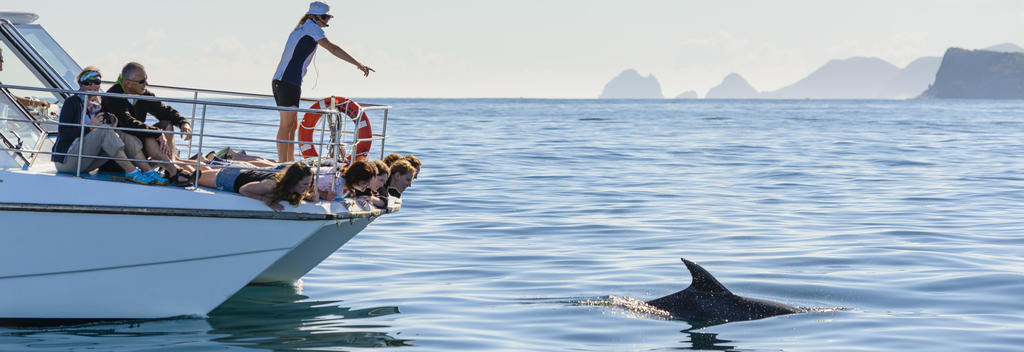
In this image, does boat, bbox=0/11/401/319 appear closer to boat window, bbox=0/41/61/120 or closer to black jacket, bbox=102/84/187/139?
black jacket, bbox=102/84/187/139

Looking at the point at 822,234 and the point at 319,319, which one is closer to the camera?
the point at 319,319

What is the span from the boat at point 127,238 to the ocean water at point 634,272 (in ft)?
0.75

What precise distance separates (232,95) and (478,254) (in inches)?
139

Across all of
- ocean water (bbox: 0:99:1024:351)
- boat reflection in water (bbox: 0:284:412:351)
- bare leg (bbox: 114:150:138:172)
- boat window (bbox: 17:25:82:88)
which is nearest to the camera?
boat reflection in water (bbox: 0:284:412:351)

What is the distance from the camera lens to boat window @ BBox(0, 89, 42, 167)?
8312mm

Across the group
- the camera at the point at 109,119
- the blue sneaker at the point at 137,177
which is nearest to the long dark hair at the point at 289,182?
the blue sneaker at the point at 137,177

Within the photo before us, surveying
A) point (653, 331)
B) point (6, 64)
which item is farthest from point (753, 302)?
point (6, 64)

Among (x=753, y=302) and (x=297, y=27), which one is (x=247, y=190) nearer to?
(x=297, y=27)

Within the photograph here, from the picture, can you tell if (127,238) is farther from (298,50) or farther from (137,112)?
(298,50)

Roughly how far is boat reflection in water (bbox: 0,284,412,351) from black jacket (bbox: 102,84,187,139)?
147 cm

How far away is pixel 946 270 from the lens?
38.2ft

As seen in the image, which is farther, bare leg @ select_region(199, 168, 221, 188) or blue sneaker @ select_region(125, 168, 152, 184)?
bare leg @ select_region(199, 168, 221, 188)

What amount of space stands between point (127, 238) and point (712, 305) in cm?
472

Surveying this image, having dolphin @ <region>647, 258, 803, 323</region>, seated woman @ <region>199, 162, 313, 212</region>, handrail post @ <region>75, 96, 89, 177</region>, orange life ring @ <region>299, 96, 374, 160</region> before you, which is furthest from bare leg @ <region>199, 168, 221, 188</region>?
dolphin @ <region>647, 258, 803, 323</region>
